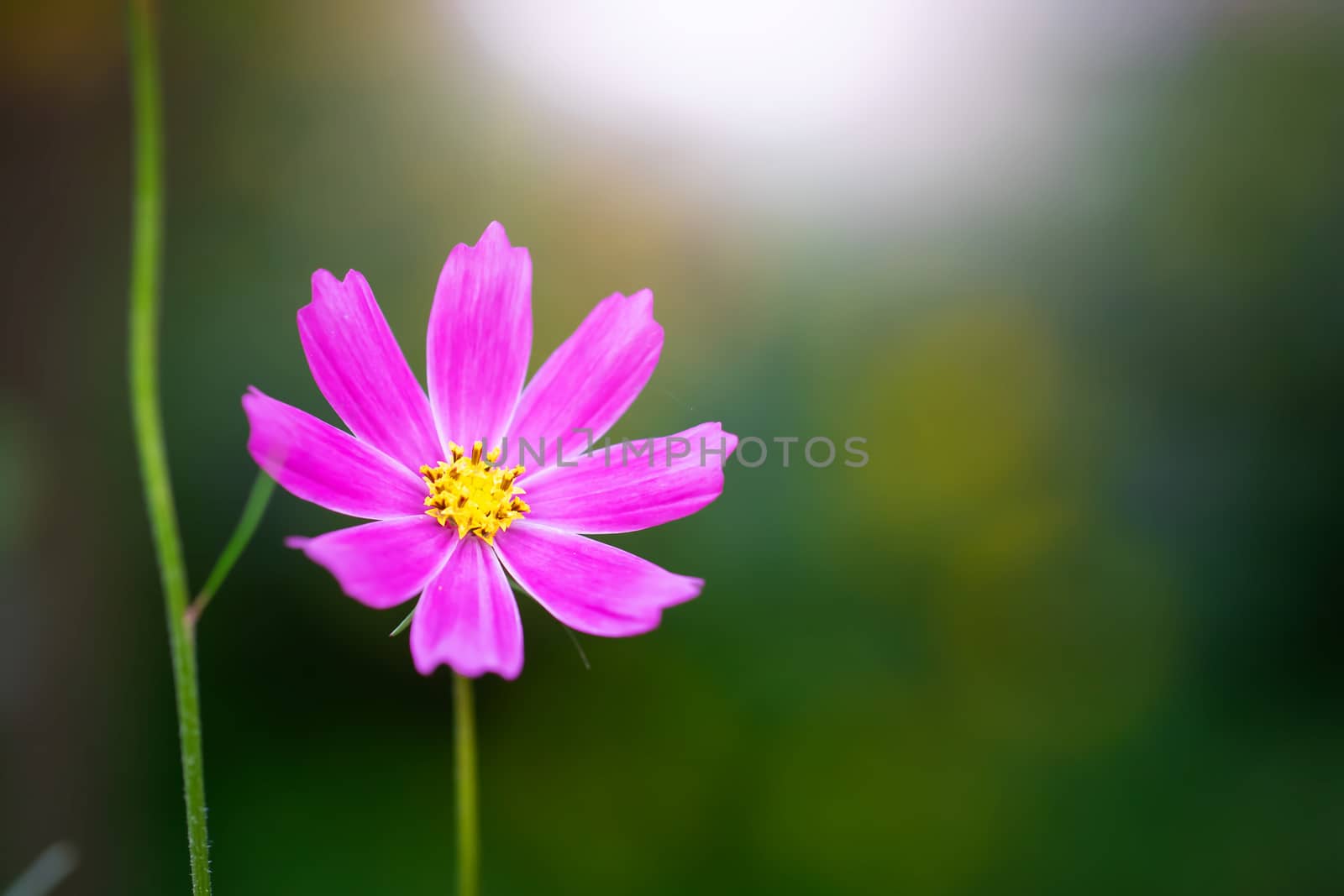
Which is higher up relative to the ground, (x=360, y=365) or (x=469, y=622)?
(x=360, y=365)

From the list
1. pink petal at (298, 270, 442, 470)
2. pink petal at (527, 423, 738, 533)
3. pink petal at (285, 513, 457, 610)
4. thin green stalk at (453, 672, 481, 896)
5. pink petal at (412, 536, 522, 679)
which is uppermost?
pink petal at (298, 270, 442, 470)

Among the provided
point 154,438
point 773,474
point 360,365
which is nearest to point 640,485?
point 360,365

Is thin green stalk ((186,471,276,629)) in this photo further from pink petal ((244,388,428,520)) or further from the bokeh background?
the bokeh background

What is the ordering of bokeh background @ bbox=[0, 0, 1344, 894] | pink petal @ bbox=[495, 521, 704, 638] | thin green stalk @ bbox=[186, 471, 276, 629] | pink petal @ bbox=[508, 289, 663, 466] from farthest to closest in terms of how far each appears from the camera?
1. bokeh background @ bbox=[0, 0, 1344, 894]
2. pink petal @ bbox=[508, 289, 663, 466]
3. pink petal @ bbox=[495, 521, 704, 638]
4. thin green stalk @ bbox=[186, 471, 276, 629]

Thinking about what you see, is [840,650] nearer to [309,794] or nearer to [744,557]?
[744,557]

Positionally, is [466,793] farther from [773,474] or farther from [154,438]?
[773,474]

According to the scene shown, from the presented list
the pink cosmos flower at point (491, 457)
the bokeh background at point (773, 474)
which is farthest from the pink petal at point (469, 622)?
the bokeh background at point (773, 474)

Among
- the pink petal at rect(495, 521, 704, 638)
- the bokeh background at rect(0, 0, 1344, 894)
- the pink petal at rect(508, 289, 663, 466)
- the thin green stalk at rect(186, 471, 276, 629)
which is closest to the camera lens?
the thin green stalk at rect(186, 471, 276, 629)

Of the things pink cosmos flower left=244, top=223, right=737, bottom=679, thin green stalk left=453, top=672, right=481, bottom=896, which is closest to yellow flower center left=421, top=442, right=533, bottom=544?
pink cosmos flower left=244, top=223, right=737, bottom=679
